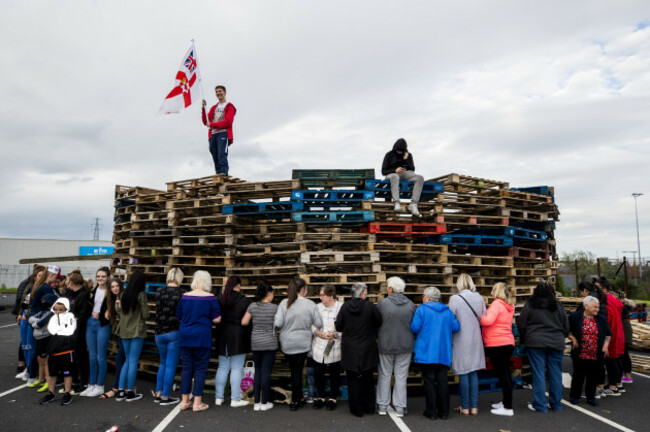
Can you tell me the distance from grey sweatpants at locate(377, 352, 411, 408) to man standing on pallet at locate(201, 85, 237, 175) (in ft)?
19.1

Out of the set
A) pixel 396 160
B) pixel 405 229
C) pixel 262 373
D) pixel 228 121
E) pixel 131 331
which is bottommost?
pixel 262 373

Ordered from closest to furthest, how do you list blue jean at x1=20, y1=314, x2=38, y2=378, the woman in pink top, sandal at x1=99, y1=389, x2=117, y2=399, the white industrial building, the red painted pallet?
the woman in pink top < sandal at x1=99, y1=389, x2=117, y2=399 < blue jean at x1=20, y1=314, x2=38, y2=378 < the red painted pallet < the white industrial building

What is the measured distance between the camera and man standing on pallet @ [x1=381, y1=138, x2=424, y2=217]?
321 inches

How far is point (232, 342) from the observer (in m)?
6.33

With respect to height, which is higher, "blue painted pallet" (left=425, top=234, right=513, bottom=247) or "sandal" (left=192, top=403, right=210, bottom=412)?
"blue painted pallet" (left=425, top=234, right=513, bottom=247)

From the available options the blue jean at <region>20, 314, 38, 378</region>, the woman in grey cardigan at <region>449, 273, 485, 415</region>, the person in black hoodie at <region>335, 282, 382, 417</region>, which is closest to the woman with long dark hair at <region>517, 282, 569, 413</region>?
the woman in grey cardigan at <region>449, 273, 485, 415</region>

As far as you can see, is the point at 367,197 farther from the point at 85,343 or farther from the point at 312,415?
the point at 85,343

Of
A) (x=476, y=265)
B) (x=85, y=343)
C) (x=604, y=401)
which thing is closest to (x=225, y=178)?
(x=85, y=343)

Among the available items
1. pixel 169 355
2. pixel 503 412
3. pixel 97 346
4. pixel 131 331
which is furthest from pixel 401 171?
pixel 97 346

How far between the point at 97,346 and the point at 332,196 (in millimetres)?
5041

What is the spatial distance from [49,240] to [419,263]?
59140 millimetres

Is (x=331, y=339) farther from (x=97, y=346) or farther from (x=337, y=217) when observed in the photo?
(x=97, y=346)

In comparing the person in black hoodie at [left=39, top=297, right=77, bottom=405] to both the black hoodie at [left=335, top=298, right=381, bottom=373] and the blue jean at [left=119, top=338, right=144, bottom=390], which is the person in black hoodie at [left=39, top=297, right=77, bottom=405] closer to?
the blue jean at [left=119, top=338, right=144, bottom=390]

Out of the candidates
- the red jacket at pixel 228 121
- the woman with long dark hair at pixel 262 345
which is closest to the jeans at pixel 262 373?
the woman with long dark hair at pixel 262 345
